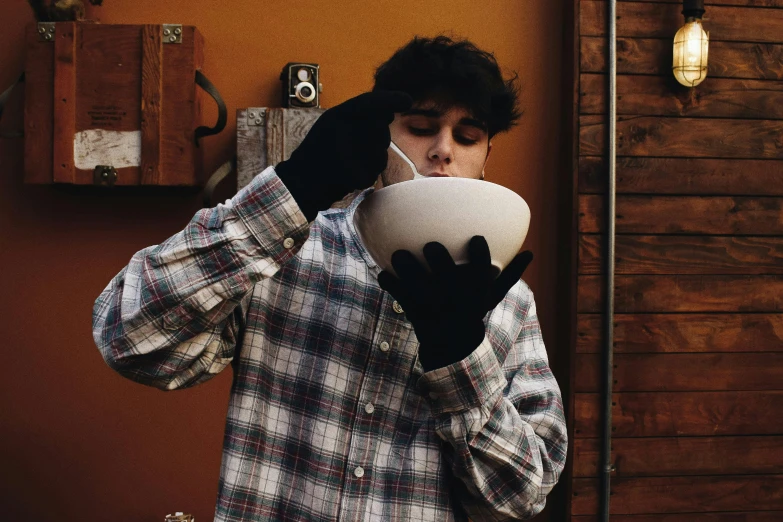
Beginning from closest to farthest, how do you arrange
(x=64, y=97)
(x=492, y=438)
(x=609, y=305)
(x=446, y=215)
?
(x=446, y=215)
(x=492, y=438)
(x=64, y=97)
(x=609, y=305)

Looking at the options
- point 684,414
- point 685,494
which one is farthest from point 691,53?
point 685,494

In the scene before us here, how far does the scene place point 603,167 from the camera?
1.86 m

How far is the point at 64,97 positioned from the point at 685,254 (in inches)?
67.9

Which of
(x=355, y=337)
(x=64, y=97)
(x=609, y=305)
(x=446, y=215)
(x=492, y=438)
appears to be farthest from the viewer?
(x=609, y=305)

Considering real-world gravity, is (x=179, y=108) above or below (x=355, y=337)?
above

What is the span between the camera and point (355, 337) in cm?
93

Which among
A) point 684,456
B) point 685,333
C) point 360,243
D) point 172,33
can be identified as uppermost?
point 172,33

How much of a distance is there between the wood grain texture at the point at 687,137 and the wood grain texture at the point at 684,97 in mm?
23

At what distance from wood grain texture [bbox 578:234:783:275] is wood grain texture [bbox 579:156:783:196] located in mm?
134

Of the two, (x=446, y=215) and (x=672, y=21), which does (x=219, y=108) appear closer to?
(x=446, y=215)

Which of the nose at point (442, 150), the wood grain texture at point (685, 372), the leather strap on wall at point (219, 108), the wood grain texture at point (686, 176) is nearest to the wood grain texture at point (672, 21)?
the wood grain texture at point (686, 176)

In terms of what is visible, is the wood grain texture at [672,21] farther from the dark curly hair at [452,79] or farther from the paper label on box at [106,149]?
the paper label on box at [106,149]

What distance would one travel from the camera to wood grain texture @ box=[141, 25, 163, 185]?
5.59 feet

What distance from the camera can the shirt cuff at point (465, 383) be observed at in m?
0.79
